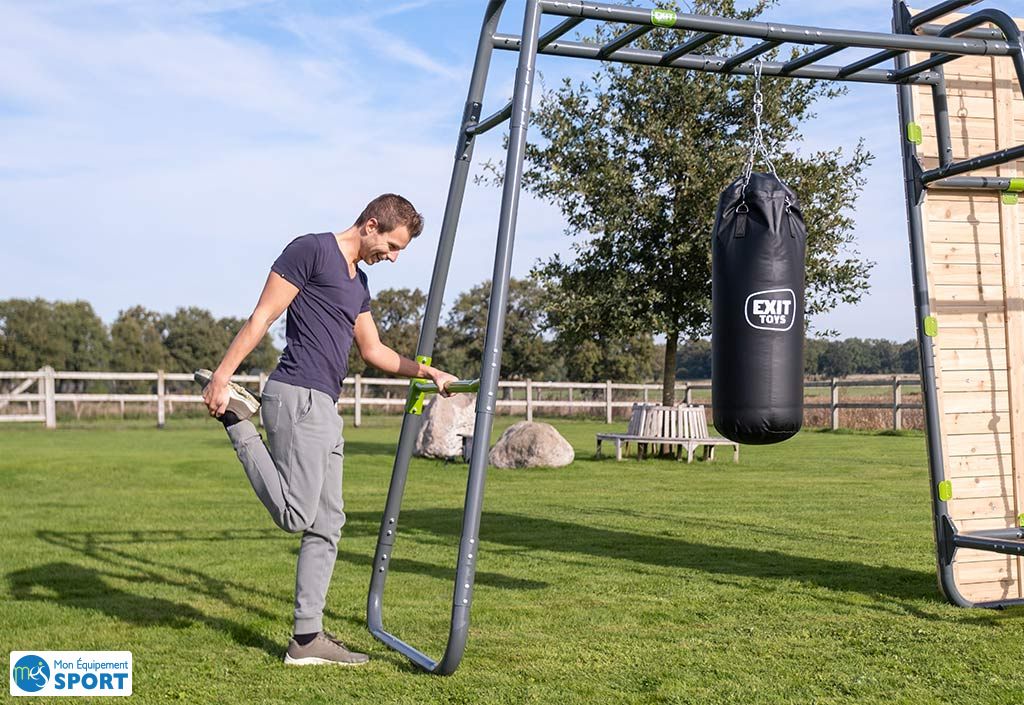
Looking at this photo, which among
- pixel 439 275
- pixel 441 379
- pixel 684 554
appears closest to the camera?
pixel 441 379

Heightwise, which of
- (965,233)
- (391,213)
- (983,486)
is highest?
(965,233)

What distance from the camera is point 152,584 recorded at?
6730mm

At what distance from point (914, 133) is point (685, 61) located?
5.18ft

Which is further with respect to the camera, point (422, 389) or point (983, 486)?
point (983, 486)

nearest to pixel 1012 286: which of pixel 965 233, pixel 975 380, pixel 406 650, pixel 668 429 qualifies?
pixel 965 233

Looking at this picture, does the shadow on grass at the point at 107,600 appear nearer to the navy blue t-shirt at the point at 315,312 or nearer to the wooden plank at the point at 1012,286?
the navy blue t-shirt at the point at 315,312

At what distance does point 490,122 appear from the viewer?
5.46m

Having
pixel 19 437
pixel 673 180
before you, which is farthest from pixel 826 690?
pixel 19 437

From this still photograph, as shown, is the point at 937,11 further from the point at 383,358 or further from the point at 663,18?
the point at 383,358

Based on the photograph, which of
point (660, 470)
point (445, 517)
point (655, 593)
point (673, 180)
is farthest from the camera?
point (673, 180)

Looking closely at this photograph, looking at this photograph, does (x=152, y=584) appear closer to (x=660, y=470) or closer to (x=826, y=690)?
(x=826, y=690)

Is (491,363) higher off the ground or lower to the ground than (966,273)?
lower

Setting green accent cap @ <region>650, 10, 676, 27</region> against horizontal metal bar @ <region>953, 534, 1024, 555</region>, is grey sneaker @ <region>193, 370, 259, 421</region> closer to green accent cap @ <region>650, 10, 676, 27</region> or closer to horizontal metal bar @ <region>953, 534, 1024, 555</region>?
green accent cap @ <region>650, 10, 676, 27</region>

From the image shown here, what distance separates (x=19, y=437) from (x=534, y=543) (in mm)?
18799
